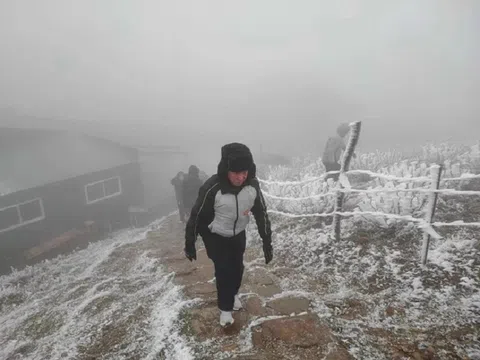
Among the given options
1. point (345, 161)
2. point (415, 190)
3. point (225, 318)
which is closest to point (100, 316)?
point (225, 318)

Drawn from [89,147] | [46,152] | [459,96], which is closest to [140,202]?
[89,147]

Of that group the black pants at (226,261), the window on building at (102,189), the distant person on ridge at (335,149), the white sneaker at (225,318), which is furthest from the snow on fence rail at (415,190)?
the window on building at (102,189)

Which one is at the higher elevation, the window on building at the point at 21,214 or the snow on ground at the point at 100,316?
the snow on ground at the point at 100,316

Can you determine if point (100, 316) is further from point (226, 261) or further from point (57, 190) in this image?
point (57, 190)

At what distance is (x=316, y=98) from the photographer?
3022 inches

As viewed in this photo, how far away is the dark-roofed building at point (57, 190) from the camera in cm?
1308

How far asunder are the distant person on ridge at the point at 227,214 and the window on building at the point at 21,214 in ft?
44.6

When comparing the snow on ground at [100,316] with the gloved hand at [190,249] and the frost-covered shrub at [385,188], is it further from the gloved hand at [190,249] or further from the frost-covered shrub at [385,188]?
the frost-covered shrub at [385,188]

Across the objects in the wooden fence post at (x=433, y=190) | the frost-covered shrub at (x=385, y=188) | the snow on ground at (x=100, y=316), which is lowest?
the snow on ground at (x=100, y=316)

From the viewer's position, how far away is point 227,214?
2.88 meters

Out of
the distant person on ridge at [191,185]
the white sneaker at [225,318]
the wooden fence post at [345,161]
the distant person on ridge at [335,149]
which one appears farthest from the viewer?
the distant person on ridge at [191,185]

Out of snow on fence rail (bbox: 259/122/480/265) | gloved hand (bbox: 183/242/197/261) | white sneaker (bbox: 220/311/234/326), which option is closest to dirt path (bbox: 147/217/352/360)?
white sneaker (bbox: 220/311/234/326)

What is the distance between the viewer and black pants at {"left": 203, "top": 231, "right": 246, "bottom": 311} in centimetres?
300

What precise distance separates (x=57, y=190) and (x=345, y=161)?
14787 millimetres
